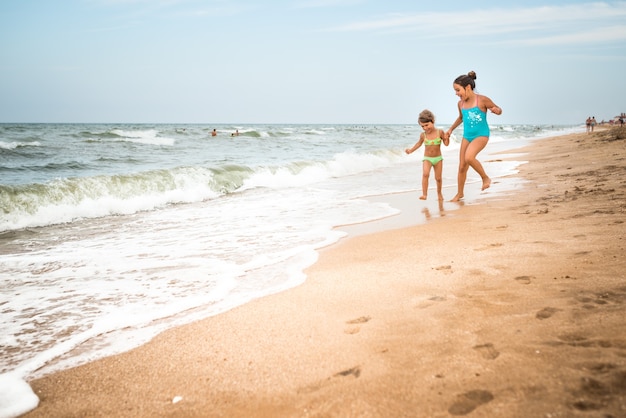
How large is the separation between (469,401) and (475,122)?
20.6 ft

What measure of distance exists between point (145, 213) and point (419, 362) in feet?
25.3

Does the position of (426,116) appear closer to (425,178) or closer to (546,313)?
(425,178)

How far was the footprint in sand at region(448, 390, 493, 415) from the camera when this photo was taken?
5.26 ft

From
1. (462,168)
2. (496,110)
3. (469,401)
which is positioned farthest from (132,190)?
(469,401)

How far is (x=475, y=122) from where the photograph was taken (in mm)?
7117

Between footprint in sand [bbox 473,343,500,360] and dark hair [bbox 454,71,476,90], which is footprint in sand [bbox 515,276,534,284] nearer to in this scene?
footprint in sand [bbox 473,343,500,360]

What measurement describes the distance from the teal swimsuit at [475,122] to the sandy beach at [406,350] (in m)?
3.59

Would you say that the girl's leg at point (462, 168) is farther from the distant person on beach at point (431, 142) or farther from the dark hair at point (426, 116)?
the dark hair at point (426, 116)

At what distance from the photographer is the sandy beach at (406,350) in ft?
5.58

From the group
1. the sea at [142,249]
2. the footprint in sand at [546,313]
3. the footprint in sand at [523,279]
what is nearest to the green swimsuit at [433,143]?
the sea at [142,249]

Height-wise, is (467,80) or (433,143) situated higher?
(467,80)

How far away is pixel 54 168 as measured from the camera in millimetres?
14523

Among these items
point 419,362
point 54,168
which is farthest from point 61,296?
point 54,168

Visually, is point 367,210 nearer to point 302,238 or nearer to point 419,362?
point 302,238
